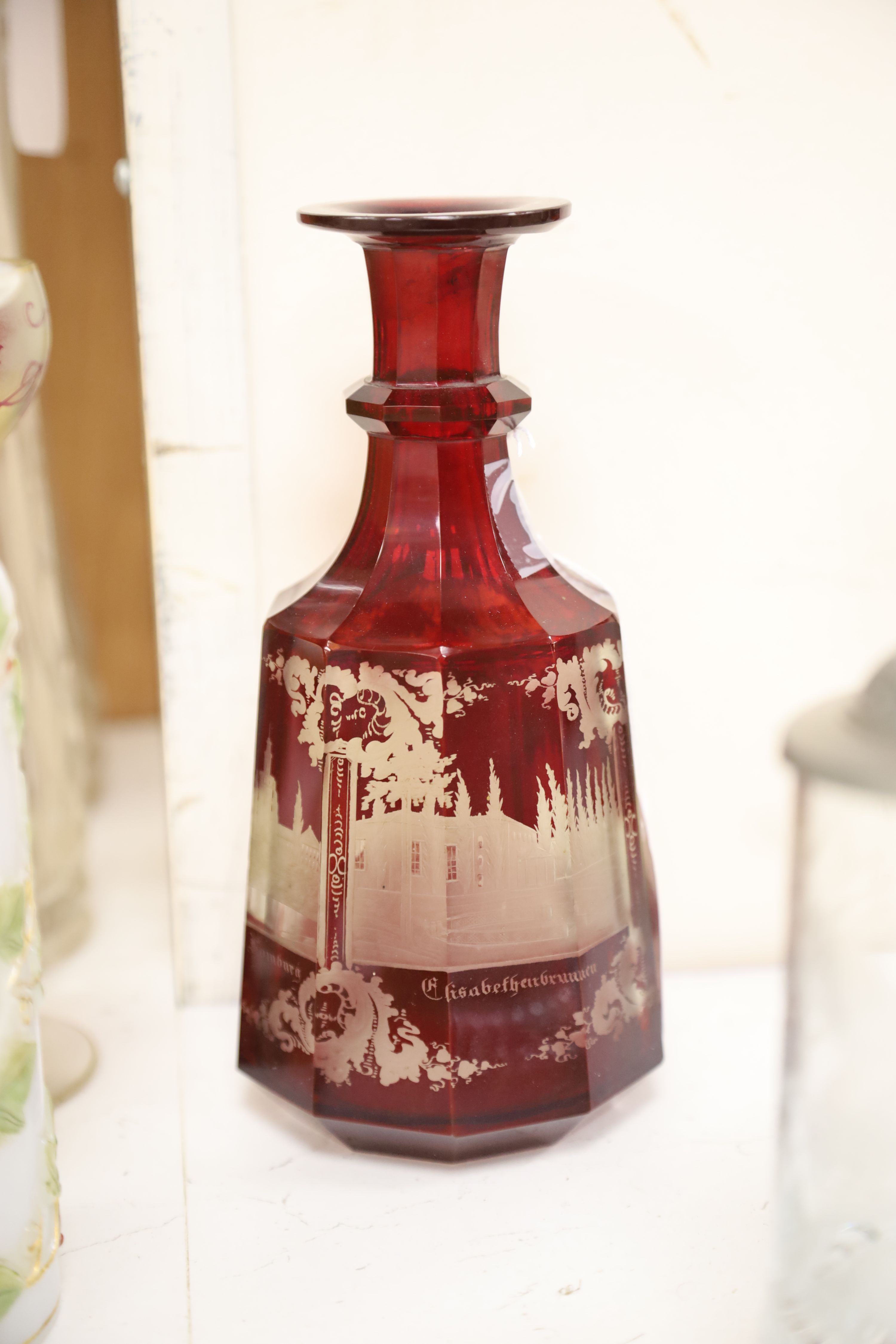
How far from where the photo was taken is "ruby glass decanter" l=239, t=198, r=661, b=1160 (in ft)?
1.50

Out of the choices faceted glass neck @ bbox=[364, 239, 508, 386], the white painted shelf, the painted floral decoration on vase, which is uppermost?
faceted glass neck @ bbox=[364, 239, 508, 386]

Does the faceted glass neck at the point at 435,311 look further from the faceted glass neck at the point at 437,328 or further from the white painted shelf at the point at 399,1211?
the white painted shelf at the point at 399,1211

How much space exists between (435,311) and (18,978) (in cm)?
25

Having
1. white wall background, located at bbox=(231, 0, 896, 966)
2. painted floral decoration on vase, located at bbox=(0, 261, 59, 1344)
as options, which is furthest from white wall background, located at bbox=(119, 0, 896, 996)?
painted floral decoration on vase, located at bbox=(0, 261, 59, 1344)

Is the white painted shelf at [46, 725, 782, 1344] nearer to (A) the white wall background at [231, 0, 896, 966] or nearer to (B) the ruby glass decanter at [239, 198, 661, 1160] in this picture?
(B) the ruby glass decanter at [239, 198, 661, 1160]

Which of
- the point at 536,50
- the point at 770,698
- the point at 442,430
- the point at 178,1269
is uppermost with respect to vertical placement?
the point at 536,50

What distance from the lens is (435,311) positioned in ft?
1.49

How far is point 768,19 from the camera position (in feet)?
1.74

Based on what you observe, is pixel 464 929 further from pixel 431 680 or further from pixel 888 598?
pixel 888 598

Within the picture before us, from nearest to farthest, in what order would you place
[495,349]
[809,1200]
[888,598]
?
[809,1200]
[495,349]
[888,598]

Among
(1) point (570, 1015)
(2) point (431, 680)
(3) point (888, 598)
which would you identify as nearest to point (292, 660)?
(2) point (431, 680)

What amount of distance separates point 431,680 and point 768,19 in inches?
12.0

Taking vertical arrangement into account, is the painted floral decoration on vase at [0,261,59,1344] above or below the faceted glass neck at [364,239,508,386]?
below

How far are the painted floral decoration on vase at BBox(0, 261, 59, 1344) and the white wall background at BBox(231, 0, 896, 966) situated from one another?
162 millimetres
